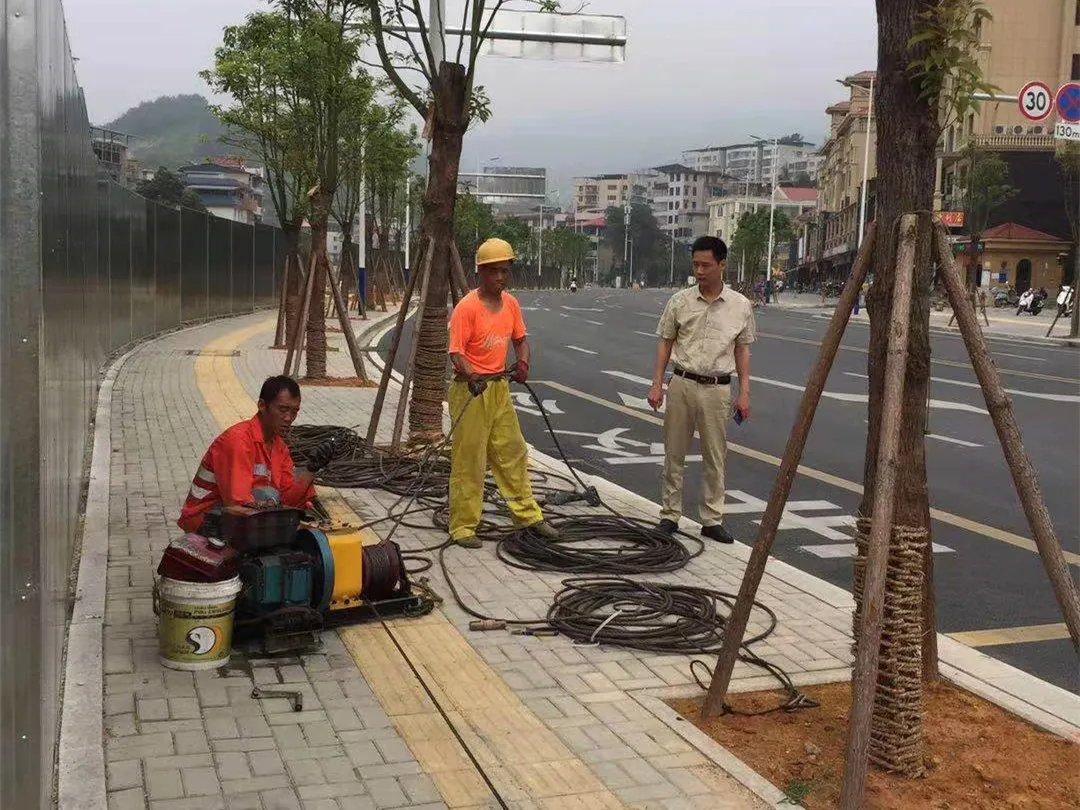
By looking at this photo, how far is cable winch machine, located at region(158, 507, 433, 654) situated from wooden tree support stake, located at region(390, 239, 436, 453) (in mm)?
4150

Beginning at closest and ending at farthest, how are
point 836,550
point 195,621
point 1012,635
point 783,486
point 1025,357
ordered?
point 783,486 → point 195,621 → point 1012,635 → point 836,550 → point 1025,357

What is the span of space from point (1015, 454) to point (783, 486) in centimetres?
86

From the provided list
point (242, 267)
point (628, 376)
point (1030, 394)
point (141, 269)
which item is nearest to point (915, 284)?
point (1030, 394)

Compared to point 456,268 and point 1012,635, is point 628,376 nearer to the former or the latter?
point 456,268

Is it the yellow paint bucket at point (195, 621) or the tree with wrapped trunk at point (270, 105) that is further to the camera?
the tree with wrapped trunk at point (270, 105)

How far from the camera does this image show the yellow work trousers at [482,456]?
284 inches

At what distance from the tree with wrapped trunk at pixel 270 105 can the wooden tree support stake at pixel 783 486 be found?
14296mm

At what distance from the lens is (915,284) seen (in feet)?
14.1

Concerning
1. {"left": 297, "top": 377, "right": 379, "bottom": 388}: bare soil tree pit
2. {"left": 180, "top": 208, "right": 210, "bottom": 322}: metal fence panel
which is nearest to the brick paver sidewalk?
{"left": 297, "top": 377, "right": 379, "bottom": 388}: bare soil tree pit

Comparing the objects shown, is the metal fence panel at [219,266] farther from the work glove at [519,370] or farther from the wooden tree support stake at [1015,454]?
the wooden tree support stake at [1015,454]

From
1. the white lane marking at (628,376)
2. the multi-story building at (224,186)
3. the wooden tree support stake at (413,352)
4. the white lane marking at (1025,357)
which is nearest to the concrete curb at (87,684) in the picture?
Result: the wooden tree support stake at (413,352)

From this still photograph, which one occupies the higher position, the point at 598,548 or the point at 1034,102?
the point at 1034,102

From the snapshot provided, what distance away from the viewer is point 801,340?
28.4 metres

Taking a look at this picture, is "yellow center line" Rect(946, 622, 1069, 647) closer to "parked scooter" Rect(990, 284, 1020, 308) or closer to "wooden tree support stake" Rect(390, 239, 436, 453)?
"wooden tree support stake" Rect(390, 239, 436, 453)
